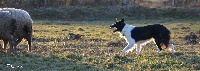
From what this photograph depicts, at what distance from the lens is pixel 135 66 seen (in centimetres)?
1152

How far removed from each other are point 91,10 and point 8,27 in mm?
25310

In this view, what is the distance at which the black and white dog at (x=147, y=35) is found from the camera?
14.0 metres

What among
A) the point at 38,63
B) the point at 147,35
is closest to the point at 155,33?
the point at 147,35

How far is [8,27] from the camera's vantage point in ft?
44.8

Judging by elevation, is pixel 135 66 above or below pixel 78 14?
above

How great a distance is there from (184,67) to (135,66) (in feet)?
4.31

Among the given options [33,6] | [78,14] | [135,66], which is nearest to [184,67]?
[135,66]

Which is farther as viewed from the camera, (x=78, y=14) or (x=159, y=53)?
(x=78, y=14)

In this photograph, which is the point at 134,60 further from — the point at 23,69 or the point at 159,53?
the point at 23,69

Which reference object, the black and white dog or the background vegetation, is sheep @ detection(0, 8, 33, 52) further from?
the black and white dog

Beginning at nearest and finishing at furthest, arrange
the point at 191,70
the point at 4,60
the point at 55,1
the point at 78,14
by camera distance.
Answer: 1. the point at 191,70
2. the point at 4,60
3. the point at 78,14
4. the point at 55,1

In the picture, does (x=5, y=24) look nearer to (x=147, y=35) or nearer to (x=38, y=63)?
(x=38, y=63)

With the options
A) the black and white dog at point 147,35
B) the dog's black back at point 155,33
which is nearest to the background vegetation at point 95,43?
the black and white dog at point 147,35

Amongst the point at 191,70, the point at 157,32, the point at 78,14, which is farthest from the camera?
the point at 78,14
